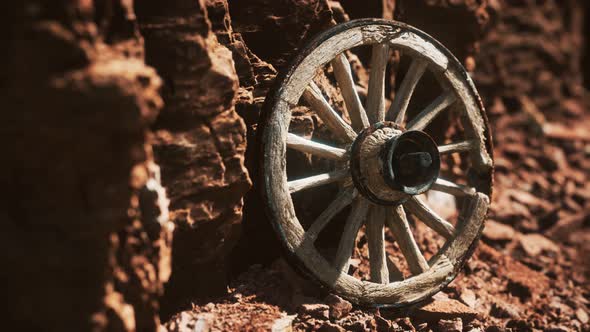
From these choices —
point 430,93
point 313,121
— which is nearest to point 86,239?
point 313,121

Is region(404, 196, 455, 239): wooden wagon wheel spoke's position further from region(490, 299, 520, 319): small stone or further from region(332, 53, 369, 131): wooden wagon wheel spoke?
region(490, 299, 520, 319): small stone

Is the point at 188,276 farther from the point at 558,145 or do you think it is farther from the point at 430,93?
the point at 558,145

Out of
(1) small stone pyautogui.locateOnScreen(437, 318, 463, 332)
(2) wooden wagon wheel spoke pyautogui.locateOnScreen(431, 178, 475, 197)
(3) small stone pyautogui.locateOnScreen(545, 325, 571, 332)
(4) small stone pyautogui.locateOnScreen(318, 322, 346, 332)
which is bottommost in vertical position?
(3) small stone pyautogui.locateOnScreen(545, 325, 571, 332)

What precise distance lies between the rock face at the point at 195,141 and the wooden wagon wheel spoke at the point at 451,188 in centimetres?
121

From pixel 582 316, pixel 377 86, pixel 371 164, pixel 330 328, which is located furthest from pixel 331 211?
pixel 582 316

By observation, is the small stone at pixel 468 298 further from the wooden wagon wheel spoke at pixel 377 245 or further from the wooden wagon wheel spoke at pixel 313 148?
the wooden wagon wheel spoke at pixel 313 148

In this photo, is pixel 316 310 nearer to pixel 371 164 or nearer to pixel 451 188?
pixel 371 164

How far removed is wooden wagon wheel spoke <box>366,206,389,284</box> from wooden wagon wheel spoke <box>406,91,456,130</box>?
573 mm

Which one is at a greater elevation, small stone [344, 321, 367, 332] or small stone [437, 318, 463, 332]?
small stone [344, 321, 367, 332]

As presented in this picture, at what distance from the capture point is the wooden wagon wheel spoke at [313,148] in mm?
3023

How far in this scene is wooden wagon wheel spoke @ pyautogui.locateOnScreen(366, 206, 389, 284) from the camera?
324cm

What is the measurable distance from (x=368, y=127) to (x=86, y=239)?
1.67 m

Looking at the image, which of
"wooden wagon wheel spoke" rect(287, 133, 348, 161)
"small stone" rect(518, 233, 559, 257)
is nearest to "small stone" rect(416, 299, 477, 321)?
"wooden wagon wheel spoke" rect(287, 133, 348, 161)

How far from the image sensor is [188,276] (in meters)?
3.00
